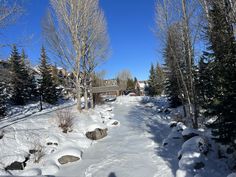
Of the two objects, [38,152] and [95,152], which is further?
[95,152]

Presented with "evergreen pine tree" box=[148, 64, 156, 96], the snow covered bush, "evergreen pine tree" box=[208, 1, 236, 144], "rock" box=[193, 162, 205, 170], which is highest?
"evergreen pine tree" box=[148, 64, 156, 96]

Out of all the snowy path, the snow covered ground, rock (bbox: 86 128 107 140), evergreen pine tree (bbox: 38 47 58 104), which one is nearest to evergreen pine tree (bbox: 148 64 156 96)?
evergreen pine tree (bbox: 38 47 58 104)

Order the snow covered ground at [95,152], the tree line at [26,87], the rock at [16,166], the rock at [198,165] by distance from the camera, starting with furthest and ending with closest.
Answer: the tree line at [26,87] → the rock at [16,166] → the snow covered ground at [95,152] → the rock at [198,165]

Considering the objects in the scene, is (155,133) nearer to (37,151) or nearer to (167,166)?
(167,166)

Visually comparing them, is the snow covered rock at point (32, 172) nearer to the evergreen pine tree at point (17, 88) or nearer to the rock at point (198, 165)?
the rock at point (198, 165)

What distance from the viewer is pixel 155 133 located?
15.5 metres

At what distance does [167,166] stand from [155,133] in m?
6.63

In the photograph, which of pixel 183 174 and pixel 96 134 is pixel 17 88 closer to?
pixel 96 134

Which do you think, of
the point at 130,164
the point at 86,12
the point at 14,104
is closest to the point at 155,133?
the point at 130,164

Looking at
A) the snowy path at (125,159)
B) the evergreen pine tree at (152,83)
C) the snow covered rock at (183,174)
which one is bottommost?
the snowy path at (125,159)

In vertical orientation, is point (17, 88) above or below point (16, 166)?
above

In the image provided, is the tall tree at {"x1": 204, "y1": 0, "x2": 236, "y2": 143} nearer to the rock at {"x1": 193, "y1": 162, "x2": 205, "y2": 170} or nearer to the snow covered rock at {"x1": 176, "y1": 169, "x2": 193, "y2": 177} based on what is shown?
the rock at {"x1": 193, "y1": 162, "x2": 205, "y2": 170}

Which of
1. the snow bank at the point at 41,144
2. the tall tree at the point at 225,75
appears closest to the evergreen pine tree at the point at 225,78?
the tall tree at the point at 225,75

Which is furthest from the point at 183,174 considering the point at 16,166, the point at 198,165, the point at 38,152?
the point at 38,152
